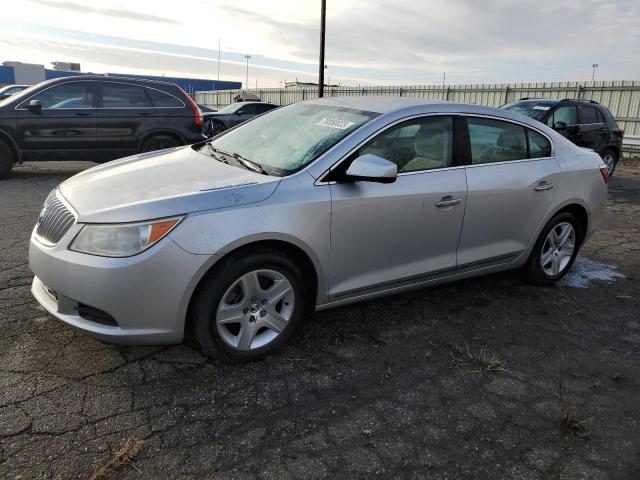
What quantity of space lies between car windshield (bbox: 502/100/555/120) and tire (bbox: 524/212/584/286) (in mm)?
5661

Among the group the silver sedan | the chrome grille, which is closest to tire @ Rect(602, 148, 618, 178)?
the silver sedan

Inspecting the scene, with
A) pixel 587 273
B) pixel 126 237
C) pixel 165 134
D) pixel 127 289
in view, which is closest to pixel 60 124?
pixel 165 134

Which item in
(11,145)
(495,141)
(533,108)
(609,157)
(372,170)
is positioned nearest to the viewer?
(372,170)

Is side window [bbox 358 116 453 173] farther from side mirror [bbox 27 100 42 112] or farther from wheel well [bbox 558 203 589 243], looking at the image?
side mirror [bbox 27 100 42 112]

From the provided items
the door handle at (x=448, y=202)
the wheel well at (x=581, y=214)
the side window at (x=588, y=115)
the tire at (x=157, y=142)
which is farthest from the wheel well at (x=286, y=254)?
the side window at (x=588, y=115)

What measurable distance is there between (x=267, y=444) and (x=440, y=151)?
7.67ft

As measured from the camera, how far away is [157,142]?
8.99 meters

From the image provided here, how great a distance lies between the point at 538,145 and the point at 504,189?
0.70 m

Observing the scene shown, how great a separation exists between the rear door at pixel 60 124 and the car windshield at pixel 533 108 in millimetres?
7457

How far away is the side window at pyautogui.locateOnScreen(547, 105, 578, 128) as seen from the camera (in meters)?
9.73

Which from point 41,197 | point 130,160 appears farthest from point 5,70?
point 130,160

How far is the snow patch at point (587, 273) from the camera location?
4.74 meters

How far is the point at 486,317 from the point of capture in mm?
3895

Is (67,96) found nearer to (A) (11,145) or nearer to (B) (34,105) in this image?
(B) (34,105)
